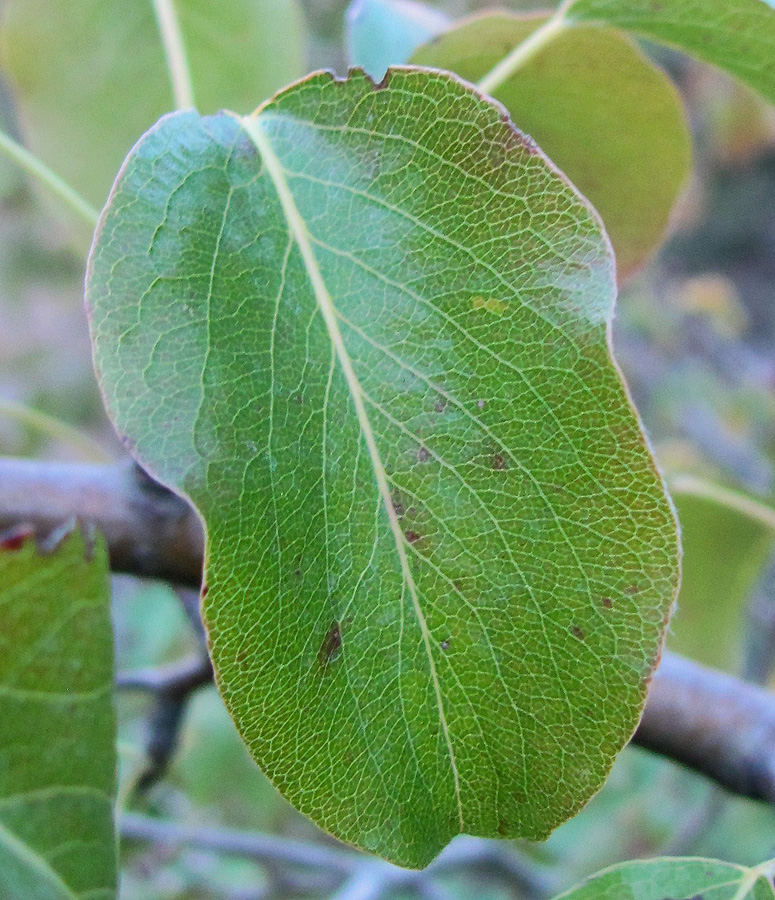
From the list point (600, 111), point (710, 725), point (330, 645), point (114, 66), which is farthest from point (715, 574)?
point (114, 66)

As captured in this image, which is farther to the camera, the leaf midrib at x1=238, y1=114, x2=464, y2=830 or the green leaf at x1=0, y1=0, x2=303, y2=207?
the green leaf at x1=0, y1=0, x2=303, y2=207

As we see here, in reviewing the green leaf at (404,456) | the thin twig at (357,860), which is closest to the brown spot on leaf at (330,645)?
the green leaf at (404,456)

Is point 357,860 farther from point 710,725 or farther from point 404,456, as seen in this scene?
point 404,456

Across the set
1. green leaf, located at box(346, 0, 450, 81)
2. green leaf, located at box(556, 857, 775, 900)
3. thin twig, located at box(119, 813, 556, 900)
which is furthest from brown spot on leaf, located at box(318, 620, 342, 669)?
thin twig, located at box(119, 813, 556, 900)

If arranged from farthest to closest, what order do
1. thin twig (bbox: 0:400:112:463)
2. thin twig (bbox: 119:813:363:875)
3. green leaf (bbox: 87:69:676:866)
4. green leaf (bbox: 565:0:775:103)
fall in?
thin twig (bbox: 119:813:363:875)
thin twig (bbox: 0:400:112:463)
green leaf (bbox: 565:0:775:103)
green leaf (bbox: 87:69:676:866)

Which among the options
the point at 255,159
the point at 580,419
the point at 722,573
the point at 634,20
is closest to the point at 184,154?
the point at 255,159

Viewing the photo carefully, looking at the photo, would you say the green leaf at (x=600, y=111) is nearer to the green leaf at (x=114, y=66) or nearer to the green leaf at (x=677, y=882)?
the green leaf at (x=114, y=66)

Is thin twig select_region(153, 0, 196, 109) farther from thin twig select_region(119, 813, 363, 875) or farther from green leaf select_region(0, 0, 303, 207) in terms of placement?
thin twig select_region(119, 813, 363, 875)
